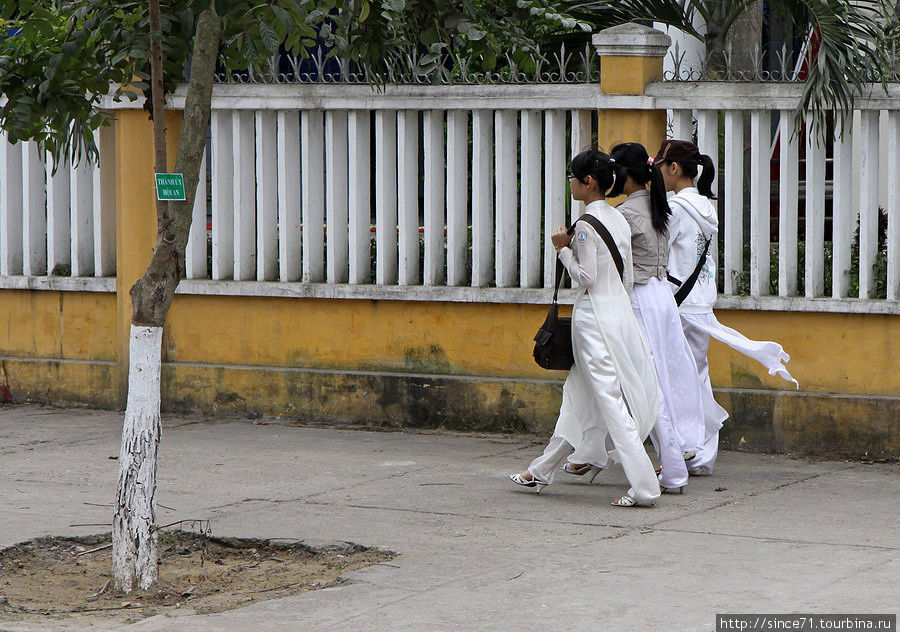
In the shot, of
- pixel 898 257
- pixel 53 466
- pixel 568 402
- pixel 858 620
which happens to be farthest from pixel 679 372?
pixel 53 466

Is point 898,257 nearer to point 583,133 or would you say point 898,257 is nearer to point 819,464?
point 819,464

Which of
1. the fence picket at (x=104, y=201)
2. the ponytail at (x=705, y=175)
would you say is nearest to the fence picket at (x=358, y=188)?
the fence picket at (x=104, y=201)

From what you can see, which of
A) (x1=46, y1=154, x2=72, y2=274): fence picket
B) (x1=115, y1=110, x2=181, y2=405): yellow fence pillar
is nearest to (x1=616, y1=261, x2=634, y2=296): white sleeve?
(x1=115, y1=110, x2=181, y2=405): yellow fence pillar

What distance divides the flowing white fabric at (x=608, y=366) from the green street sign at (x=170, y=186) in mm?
2236

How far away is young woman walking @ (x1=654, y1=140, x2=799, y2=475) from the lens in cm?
811

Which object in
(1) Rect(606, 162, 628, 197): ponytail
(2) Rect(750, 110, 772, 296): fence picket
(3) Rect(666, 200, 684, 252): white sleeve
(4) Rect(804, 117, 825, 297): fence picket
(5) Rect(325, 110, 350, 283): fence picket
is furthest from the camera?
(5) Rect(325, 110, 350, 283): fence picket

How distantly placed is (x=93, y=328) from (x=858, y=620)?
7122 millimetres

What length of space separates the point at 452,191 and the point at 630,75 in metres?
1.41

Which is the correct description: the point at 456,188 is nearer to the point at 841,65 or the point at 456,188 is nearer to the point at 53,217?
the point at 841,65

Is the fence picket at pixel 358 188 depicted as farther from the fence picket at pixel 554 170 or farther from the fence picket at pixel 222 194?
the fence picket at pixel 554 170

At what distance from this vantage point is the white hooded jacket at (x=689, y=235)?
26.6 ft

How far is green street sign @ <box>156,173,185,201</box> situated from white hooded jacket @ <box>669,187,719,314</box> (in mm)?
3076

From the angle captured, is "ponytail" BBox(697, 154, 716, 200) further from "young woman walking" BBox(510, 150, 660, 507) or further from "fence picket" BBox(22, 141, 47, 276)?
"fence picket" BBox(22, 141, 47, 276)

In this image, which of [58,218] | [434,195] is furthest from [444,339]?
[58,218]
